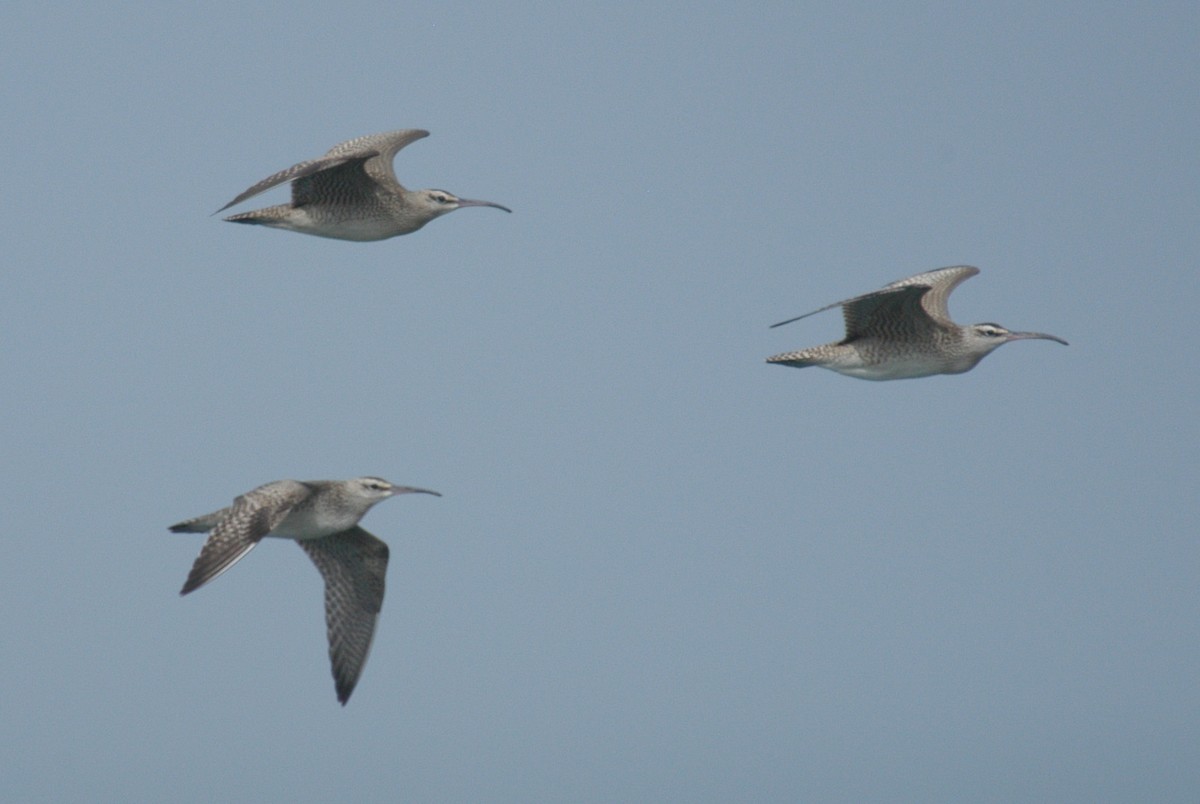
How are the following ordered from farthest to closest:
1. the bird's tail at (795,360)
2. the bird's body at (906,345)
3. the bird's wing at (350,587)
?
the bird's tail at (795,360) → the bird's body at (906,345) → the bird's wing at (350,587)

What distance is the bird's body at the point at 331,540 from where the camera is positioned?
64.0 feet

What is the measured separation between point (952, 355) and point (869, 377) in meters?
1.10

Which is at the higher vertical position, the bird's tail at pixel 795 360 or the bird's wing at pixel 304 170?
the bird's wing at pixel 304 170

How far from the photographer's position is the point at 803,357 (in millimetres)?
24766

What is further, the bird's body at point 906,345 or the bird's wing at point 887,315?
the bird's body at point 906,345

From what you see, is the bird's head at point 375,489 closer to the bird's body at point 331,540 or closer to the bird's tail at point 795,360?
the bird's body at point 331,540

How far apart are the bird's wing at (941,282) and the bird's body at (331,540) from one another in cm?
808

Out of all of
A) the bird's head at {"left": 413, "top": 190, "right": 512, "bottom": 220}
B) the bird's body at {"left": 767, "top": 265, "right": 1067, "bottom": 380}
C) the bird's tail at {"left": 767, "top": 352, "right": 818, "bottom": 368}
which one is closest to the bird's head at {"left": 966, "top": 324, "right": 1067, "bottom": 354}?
the bird's body at {"left": 767, "top": 265, "right": 1067, "bottom": 380}

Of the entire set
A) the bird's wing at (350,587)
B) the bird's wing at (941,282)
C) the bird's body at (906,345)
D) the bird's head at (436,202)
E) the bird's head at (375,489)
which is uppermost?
the bird's head at (436,202)

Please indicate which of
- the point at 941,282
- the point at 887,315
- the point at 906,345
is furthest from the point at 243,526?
the point at 941,282

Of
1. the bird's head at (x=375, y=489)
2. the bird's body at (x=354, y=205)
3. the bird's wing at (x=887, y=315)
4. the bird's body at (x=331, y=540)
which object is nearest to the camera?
the bird's body at (x=331, y=540)

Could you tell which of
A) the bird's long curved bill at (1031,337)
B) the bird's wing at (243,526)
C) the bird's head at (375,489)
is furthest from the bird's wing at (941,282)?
the bird's wing at (243,526)

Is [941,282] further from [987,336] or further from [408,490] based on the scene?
[408,490]

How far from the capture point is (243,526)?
19766 millimetres
